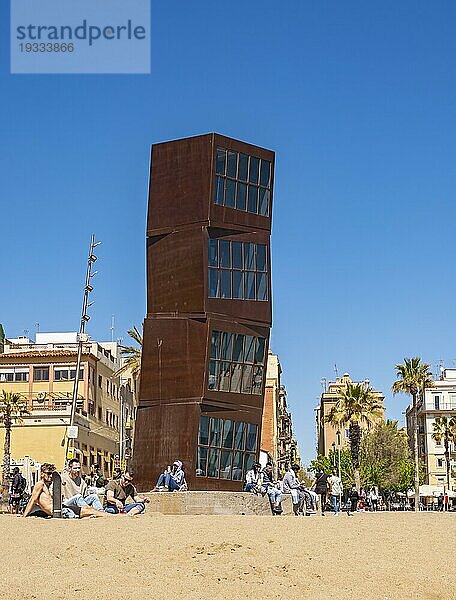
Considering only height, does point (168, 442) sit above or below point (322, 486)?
above

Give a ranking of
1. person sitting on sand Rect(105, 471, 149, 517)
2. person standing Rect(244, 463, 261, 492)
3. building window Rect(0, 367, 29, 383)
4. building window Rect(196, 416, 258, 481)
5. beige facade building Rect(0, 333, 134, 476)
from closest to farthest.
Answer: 1. person sitting on sand Rect(105, 471, 149, 517)
2. building window Rect(196, 416, 258, 481)
3. person standing Rect(244, 463, 261, 492)
4. beige facade building Rect(0, 333, 134, 476)
5. building window Rect(0, 367, 29, 383)

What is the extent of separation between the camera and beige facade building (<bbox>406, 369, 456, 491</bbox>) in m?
123

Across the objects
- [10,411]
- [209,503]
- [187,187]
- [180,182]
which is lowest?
[209,503]

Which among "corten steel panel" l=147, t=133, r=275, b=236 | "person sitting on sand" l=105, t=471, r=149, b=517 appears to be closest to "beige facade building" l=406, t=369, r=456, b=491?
"corten steel panel" l=147, t=133, r=275, b=236

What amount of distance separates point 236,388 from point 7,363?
43.3 metres

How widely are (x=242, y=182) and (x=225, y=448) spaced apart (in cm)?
939

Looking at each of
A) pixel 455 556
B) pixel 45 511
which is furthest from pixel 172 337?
pixel 455 556

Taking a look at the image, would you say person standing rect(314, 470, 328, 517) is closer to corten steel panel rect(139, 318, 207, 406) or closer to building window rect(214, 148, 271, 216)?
corten steel panel rect(139, 318, 207, 406)

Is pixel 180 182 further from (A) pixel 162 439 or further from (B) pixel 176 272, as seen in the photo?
(A) pixel 162 439

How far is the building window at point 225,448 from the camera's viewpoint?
3203 centimetres

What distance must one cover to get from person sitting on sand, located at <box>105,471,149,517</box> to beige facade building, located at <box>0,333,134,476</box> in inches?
1489

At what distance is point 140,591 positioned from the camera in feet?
48.1

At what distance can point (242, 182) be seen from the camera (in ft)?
112

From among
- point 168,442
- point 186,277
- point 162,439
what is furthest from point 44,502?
point 186,277
